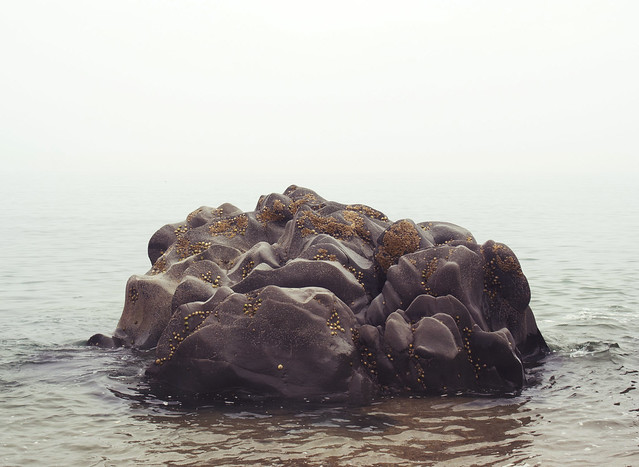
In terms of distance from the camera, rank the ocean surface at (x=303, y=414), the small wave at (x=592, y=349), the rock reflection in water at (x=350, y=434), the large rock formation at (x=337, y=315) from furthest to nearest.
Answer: the small wave at (x=592, y=349)
the large rock formation at (x=337, y=315)
the ocean surface at (x=303, y=414)
the rock reflection in water at (x=350, y=434)

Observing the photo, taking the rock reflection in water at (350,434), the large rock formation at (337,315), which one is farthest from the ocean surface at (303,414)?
the large rock formation at (337,315)

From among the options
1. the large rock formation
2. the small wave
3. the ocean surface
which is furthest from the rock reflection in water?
the small wave

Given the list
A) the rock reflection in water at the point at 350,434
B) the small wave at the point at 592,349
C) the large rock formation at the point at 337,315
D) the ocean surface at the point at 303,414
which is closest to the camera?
the rock reflection in water at the point at 350,434

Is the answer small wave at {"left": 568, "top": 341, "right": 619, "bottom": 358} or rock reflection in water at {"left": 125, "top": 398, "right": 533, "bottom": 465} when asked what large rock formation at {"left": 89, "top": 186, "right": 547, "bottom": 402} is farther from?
small wave at {"left": 568, "top": 341, "right": 619, "bottom": 358}

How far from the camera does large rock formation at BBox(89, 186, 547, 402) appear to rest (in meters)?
16.4

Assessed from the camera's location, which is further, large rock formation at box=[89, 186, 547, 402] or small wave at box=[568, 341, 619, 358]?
small wave at box=[568, 341, 619, 358]

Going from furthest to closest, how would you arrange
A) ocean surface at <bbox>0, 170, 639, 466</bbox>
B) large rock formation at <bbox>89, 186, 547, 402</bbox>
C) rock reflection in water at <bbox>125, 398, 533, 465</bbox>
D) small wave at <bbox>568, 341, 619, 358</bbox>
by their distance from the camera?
small wave at <bbox>568, 341, 619, 358</bbox>, large rock formation at <bbox>89, 186, 547, 402</bbox>, ocean surface at <bbox>0, 170, 639, 466</bbox>, rock reflection in water at <bbox>125, 398, 533, 465</bbox>

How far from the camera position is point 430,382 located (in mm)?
16781

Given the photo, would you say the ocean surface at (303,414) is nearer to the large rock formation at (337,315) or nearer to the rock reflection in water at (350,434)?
the rock reflection in water at (350,434)

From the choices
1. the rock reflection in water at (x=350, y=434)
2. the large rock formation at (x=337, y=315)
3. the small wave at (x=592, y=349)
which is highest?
the large rock formation at (x=337, y=315)

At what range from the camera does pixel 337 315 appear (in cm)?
1683

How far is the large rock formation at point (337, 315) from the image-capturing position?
16406mm

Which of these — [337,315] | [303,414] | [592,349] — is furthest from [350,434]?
[592,349]

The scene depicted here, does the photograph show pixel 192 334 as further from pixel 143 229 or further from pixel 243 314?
pixel 143 229
